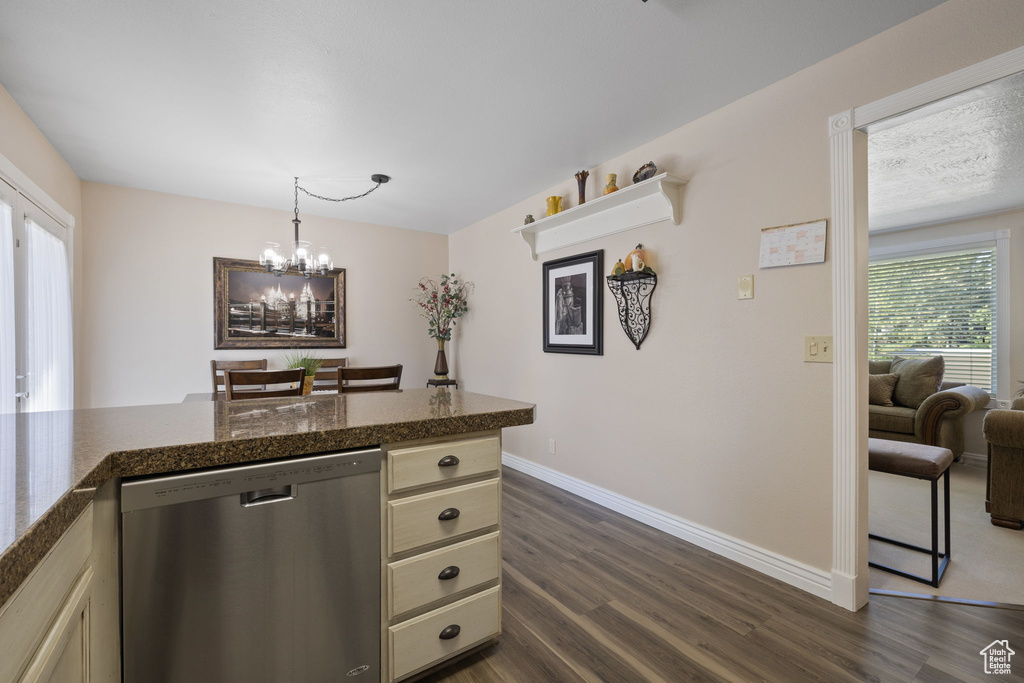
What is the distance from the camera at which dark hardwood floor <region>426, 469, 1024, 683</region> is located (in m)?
1.55

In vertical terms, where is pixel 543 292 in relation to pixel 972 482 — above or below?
above

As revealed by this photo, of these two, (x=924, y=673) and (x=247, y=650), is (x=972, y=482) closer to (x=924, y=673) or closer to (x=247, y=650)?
(x=924, y=673)

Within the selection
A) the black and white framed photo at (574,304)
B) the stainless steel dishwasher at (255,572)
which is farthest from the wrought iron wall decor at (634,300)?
the stainless steel dishwasher at (255,572)

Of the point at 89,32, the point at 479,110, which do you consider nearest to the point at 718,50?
the point at 479,110

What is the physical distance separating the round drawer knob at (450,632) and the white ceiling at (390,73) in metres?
2.25

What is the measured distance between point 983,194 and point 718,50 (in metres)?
3.47

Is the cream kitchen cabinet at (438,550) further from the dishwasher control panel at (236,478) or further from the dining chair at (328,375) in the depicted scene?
the dining chair at (328,375)

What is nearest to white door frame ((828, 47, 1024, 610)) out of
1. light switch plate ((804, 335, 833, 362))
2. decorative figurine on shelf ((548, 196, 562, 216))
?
light switch plate ((804, 335, 833, 362))

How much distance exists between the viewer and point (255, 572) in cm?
117

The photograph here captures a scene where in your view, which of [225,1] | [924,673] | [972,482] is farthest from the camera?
[972,482]

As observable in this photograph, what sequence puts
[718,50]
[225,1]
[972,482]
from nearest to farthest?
1. [225,1]
2. [718,50]
3. [972,482]

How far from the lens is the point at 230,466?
1.13 metres

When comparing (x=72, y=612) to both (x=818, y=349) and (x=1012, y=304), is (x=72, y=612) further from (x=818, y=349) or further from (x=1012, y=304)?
(x=1012, y=304)

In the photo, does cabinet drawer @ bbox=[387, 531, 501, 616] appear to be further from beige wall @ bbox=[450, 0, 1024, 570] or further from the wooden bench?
the wooden bench
